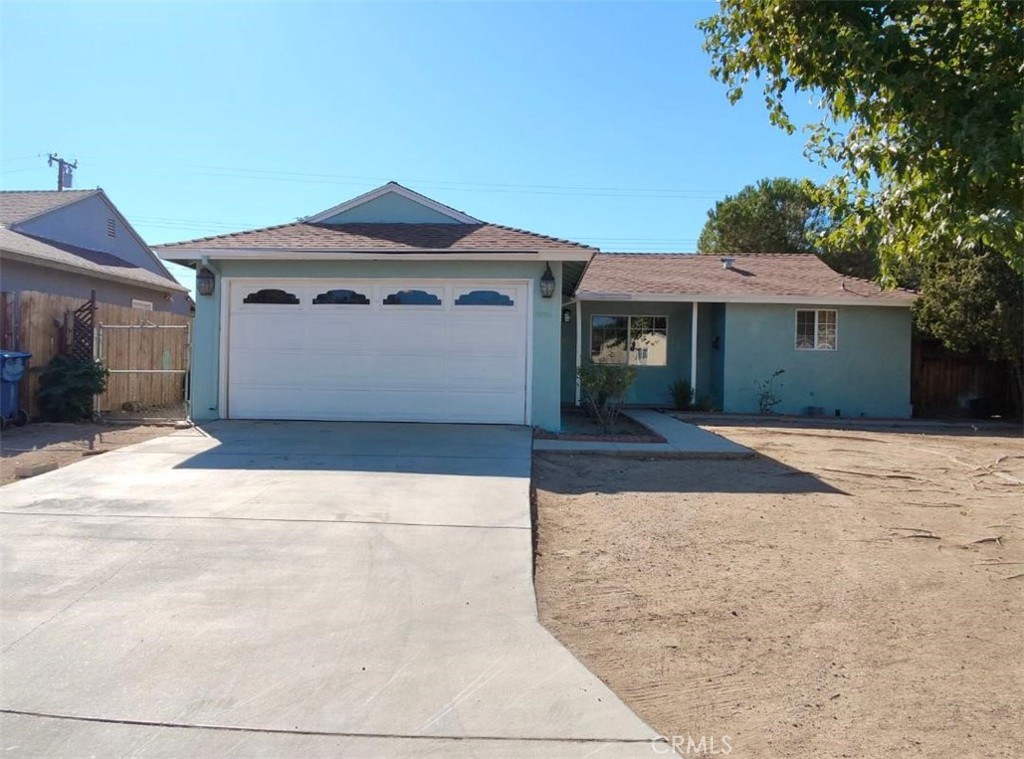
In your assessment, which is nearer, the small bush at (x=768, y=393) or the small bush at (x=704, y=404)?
the small bush at (x=704, y=404)

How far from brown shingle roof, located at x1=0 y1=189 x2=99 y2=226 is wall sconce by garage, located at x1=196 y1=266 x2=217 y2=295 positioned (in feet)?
32.9

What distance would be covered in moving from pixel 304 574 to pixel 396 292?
7.27 metres

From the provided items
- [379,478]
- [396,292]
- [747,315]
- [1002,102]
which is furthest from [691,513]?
[747,315]

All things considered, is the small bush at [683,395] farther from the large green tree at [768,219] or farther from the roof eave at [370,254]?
the large green tree at [768,219]

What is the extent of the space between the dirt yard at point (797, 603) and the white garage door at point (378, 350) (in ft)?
10.5

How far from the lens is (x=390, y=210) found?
44.9ft

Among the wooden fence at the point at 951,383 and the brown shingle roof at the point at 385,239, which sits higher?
the brown shingle roof at the point at 385,239

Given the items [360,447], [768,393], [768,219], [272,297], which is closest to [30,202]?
[272,297]

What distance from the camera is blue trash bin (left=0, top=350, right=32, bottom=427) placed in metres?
11.5

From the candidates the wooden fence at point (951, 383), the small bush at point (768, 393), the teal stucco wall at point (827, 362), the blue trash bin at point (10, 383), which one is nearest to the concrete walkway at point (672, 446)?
the small bush at point (768, 393)

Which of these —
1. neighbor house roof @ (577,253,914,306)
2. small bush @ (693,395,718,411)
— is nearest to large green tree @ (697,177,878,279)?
neighbor house roof @ (577,253,914,306)

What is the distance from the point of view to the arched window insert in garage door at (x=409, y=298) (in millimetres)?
12102

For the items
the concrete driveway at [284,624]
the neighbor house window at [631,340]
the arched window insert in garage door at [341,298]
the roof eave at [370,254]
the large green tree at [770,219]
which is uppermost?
the large green tree at [770,219]

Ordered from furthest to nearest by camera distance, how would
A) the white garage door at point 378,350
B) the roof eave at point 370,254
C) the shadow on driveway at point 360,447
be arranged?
the white garage door at point 378,350 → the roof eave at point 370,254 → the shadow on driveway at point 360,447
